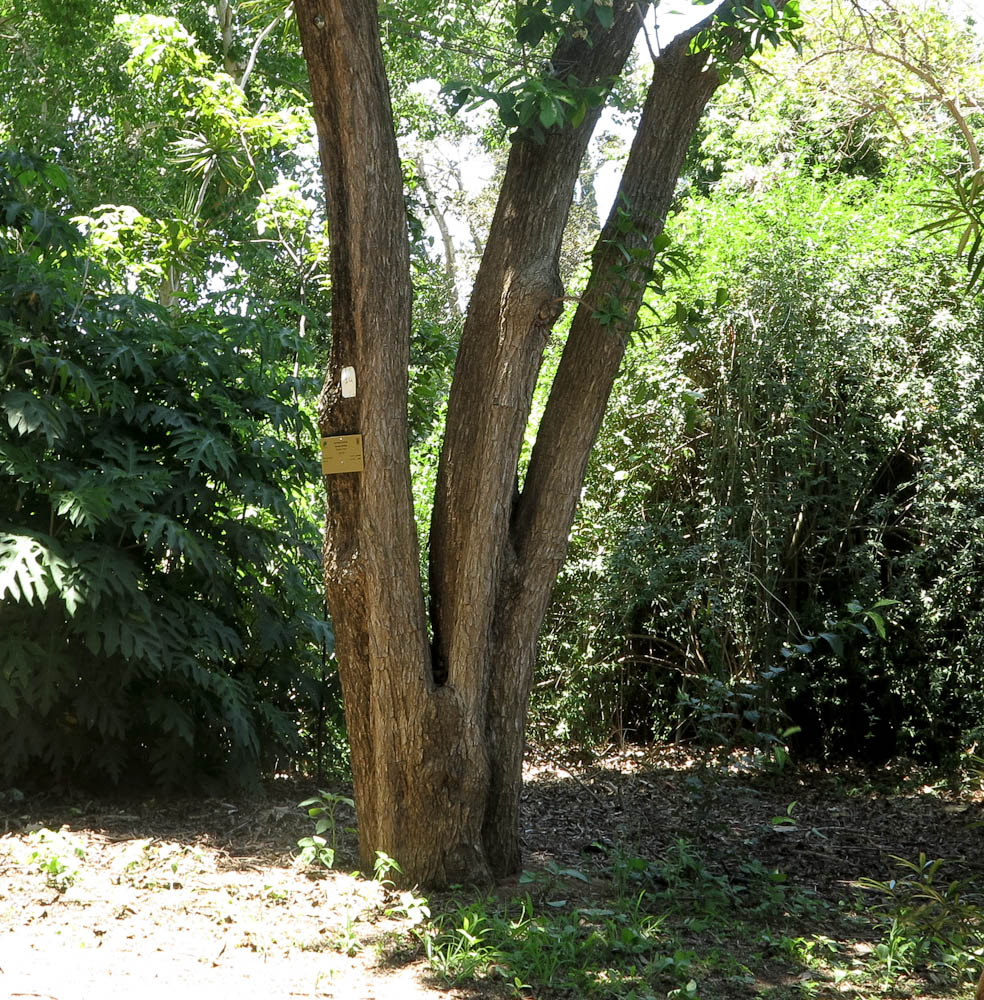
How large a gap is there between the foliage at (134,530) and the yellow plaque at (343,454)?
974 millimetres

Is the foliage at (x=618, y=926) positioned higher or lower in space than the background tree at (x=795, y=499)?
lower

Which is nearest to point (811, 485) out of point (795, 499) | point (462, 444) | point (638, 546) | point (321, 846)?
point (795, 499)

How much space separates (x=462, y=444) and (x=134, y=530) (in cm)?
151

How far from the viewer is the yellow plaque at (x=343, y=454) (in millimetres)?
3936

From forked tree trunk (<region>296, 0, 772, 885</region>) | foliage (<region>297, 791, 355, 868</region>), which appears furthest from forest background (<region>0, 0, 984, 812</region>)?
foliage (<region>297, 791, 355, 868</region>)

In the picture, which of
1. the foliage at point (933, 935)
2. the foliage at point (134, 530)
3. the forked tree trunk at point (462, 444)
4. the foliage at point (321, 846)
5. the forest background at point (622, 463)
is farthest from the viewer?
the forest background at point (622, 463)

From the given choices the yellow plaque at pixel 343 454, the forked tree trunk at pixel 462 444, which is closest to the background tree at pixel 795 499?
the forked tree trunk at pixel 462 444

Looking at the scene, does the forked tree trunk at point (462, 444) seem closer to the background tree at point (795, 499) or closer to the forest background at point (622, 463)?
the forest background at point (622, 463)

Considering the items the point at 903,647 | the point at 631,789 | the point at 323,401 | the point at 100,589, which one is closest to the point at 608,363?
the point at 323,401

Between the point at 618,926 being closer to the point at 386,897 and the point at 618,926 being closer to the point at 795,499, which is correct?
the point at 386,897

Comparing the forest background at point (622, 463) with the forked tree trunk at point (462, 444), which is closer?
the forked tree trunk at point (462, 444)

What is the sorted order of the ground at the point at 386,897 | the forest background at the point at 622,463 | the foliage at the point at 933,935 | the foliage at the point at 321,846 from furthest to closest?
the forest background at the point at 622,463
the foliage at the point at 321,846
the foliage at the point at 933,935
the ground at the point at 386,897

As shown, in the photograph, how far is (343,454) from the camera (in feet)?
13.0

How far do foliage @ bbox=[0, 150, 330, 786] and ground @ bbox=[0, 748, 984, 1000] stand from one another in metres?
0.39
